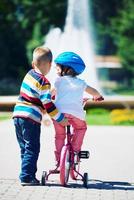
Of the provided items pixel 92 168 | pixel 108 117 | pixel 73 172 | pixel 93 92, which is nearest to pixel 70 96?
pixel 93 92

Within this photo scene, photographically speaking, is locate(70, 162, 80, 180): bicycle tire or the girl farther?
locate(70, 162, 80, 180): bicycle tire

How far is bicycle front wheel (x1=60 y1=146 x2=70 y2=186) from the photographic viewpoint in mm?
6625

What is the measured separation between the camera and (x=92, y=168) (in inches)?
320

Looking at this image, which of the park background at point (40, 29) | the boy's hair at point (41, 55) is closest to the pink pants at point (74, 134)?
the boy's hair at point (41, 55)

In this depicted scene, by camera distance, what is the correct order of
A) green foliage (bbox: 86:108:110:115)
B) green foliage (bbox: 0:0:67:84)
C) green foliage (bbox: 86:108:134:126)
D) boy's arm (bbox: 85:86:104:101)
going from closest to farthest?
1. boy's arm (bbox: 85:86:104:101)
2. green foliage (bbox: 86:108:134:126)
3. green foliage (bbox: 86:108:110:115)
4. green foliage (bbox: 0:0:67:84)

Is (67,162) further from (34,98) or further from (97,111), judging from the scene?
(97,111)

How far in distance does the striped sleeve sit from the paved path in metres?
0.71

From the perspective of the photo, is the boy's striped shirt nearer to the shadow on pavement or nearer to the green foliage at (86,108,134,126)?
the shadow on pavement

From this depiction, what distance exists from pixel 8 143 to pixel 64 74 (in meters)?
3.99

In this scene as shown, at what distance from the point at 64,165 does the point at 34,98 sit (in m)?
0.75

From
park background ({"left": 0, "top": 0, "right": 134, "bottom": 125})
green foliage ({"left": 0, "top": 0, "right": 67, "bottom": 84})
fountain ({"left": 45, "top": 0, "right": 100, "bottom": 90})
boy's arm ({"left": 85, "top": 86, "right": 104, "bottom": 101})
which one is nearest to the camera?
boy's arm ({"left": 85, "top": 86, "right": 104, "bottom": 101})

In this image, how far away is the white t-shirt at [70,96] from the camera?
6789mm

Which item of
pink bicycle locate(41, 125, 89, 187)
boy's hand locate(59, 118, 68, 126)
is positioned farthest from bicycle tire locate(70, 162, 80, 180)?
boy's hand locate(59, 118, 68, 126)

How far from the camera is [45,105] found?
664 cm
